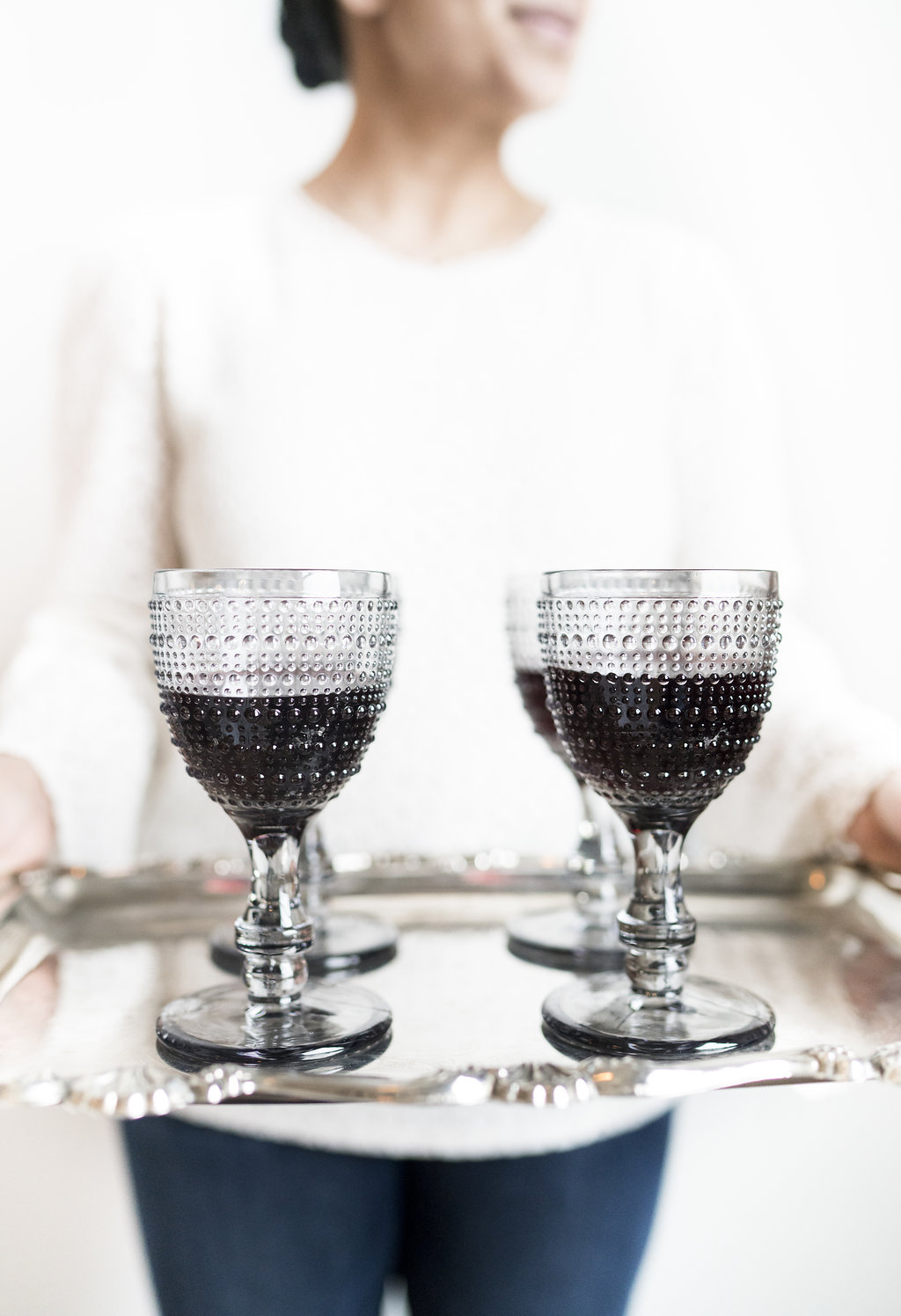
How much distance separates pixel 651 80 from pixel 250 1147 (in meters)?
1.03

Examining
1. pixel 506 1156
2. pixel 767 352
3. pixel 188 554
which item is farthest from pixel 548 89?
pixel 506 1156

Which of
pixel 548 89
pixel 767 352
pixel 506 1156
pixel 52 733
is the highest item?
pixel 548 89

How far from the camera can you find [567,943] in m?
0.59

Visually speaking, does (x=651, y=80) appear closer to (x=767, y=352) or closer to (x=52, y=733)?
(x=767, y=352)

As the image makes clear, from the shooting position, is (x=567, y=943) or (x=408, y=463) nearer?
(x=567, y=943)

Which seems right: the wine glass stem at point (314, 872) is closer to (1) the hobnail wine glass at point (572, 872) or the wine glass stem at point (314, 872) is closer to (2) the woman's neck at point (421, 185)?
(1) the hobnail wine glass at point (572, 872)

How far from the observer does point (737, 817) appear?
81cm

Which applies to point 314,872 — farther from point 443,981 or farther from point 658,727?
point 658,727

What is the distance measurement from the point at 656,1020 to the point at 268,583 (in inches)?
9.1

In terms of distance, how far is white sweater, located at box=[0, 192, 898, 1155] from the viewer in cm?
80

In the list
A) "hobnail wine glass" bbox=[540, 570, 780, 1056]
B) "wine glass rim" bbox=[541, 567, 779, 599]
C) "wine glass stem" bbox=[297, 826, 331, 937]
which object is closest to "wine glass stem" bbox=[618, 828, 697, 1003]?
"hobnail wine glass" bbox=[540, 570, 780, 1056]

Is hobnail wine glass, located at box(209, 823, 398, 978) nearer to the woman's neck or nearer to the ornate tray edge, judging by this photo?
the ornate tray edge

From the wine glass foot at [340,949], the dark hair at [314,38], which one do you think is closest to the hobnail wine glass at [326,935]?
the wine glass foot at [340,949]

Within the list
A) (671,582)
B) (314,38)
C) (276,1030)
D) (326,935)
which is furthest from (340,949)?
(314,38)
